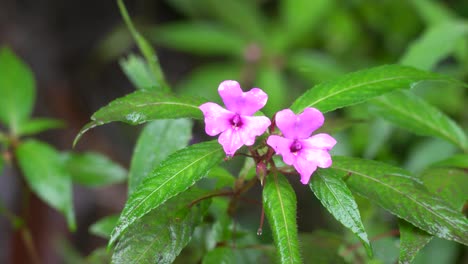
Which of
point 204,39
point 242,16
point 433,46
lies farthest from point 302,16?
point 433,46

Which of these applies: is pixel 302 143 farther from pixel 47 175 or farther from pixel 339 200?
pixel 47 175

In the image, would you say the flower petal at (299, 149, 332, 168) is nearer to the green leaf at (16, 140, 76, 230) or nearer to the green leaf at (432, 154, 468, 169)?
the green leaf at (432, 154, 468, 169)

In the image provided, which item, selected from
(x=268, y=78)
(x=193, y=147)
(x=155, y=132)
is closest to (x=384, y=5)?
(x=268, y=78)

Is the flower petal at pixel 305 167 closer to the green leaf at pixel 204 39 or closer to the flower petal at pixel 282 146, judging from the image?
the flower petal at pixel 282 146

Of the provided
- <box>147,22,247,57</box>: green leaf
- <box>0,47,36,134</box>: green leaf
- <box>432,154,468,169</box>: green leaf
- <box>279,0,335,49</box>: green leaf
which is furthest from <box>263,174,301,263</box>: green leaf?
<box>147,22,247,57</box>: green leaf

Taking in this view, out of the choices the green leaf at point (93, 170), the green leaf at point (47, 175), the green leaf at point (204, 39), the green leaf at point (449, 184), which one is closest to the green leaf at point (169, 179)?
the green leaf at point (449, 184)

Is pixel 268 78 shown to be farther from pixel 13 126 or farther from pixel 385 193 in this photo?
pixel 385 193
